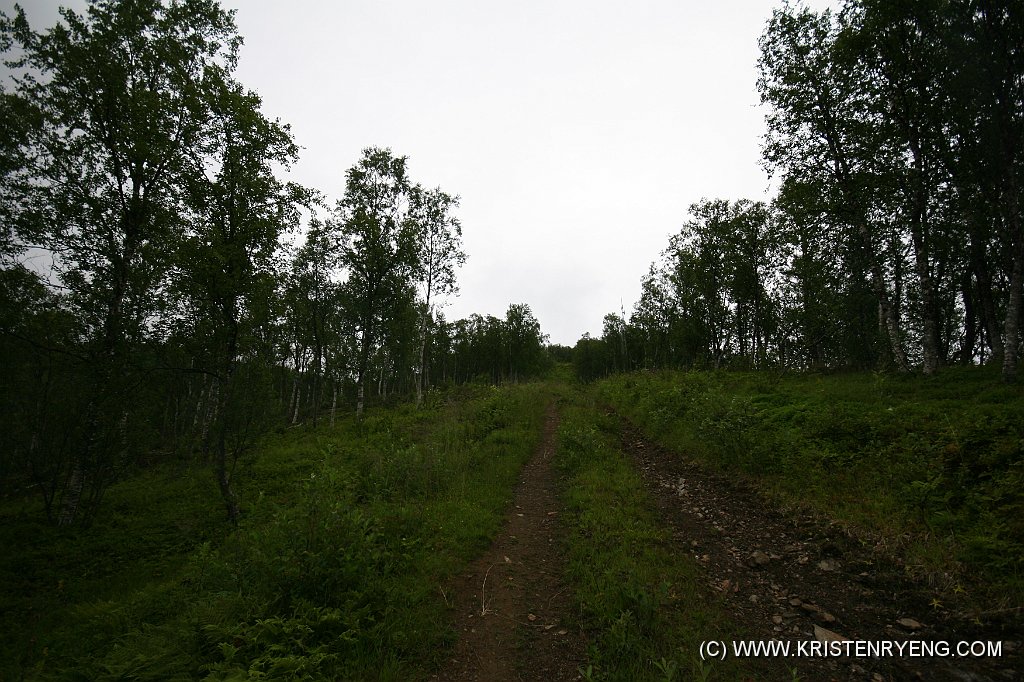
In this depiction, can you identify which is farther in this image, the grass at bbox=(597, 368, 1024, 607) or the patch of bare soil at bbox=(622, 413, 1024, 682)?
the grass at bbox=(597, 368, 1024, 607)

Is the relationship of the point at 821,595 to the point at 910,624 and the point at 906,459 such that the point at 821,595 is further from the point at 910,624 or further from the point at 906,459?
the point at 906,459

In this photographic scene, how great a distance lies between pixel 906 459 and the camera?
7.01 metres

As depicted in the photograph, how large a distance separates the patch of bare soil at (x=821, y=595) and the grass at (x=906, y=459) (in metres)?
0.40

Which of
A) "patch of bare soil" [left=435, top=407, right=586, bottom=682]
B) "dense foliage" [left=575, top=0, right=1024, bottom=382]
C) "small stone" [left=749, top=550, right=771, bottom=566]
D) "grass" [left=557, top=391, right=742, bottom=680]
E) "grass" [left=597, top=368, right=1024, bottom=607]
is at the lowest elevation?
"patch of bare soil" [left=435, top=407, right=586, bottom=682]

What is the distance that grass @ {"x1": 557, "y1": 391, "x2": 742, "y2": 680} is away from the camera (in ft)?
13.0

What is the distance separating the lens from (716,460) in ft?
32.0

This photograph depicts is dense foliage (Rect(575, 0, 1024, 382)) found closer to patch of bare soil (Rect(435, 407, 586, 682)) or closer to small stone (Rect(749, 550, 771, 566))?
small stone (Rect(749, 550, 771, 566))

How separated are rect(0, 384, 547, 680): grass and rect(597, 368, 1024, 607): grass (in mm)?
6226

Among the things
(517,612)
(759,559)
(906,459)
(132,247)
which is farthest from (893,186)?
(132,247)

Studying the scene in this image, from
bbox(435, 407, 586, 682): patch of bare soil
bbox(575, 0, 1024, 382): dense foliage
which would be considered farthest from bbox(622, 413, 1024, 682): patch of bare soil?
bbox(575, 0, 1024, 382): dense foliage

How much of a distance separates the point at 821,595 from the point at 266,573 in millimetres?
7887

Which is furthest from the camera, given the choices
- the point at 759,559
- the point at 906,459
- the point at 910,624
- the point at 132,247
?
the point at 132,247

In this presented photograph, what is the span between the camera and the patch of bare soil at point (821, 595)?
3.71 m

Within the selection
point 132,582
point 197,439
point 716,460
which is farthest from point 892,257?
point 197,439
